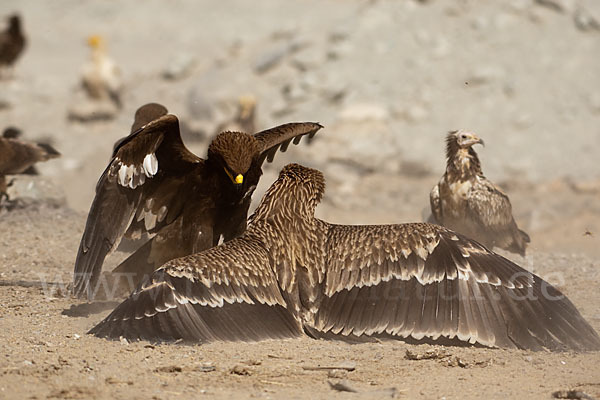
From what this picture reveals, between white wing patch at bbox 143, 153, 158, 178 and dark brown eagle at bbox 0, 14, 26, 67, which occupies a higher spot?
dark brown eagle at bbox 0, 14, 26, 67

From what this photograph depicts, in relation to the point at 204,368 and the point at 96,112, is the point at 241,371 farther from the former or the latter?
the point at 96,112

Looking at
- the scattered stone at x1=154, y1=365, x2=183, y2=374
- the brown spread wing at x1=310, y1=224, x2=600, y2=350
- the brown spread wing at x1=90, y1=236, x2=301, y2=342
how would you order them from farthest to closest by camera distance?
the brown spread wing at x1=310, y1=224, x2=600, y2=350, the brown spread wing at x1=90, y1=236, x2=301, y2=342, the scattered stone at x1=154, y1=365, x2=183, y2=374

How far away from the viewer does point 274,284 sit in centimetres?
616

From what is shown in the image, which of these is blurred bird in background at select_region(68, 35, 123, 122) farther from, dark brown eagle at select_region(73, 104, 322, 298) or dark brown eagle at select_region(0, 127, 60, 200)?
dark brown eagle at select_region(73, 104, 322, 298)

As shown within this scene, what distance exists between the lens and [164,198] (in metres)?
6.95

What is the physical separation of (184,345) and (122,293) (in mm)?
1545

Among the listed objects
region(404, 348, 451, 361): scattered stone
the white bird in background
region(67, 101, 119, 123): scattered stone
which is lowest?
region(404, 348, 451, 361): scattered stone

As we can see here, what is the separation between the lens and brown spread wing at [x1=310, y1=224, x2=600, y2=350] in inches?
235

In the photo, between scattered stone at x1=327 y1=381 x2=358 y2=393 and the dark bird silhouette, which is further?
the dark bird silhouette

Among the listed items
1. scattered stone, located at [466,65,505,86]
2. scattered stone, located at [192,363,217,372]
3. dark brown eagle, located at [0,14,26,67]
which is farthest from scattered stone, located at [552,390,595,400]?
dark brown eagle, located at [0,14,26,67]

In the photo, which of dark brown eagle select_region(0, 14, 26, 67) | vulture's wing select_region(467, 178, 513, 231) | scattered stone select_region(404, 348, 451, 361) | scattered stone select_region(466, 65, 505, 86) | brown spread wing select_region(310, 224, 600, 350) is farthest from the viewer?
dark brown eagle select_region(0, 14, 26, 67)

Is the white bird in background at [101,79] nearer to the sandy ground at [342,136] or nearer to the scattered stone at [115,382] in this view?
the sandy ground at [342,136]

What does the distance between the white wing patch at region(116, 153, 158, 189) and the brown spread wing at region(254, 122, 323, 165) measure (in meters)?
1.15

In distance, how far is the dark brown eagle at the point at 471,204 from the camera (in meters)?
8.76
